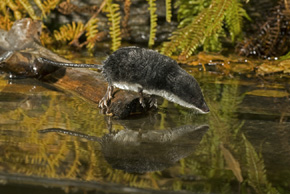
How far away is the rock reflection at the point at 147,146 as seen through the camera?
229cm

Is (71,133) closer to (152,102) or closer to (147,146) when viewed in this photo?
(147,146)

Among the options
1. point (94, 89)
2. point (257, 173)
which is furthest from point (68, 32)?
point (257, 173)

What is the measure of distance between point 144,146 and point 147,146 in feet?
0.06

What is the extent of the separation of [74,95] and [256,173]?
5.84 feet

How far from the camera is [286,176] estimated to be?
7.17 feet

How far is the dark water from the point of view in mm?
2061

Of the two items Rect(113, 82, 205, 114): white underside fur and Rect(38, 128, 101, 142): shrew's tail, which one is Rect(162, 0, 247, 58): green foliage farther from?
Rect(38, 128, 101, 142): shrew's tail

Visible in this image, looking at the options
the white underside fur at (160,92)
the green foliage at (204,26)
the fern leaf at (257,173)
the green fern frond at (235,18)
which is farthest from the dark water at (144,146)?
the green fern frond at (235,18)

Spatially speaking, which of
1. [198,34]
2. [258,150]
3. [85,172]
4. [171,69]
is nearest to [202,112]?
[171,69]

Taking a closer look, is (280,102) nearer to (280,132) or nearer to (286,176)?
(280,132)

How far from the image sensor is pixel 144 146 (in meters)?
2.55

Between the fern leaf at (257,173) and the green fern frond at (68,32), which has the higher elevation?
the fern leaf at (257,173)

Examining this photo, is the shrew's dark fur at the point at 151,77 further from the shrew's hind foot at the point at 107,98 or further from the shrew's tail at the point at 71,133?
the shrew's tail at the point at 71,133

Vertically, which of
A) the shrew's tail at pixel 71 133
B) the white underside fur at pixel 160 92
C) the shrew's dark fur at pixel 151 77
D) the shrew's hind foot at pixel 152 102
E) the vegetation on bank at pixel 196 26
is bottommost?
the vegetation on bank at pixel 196 26
